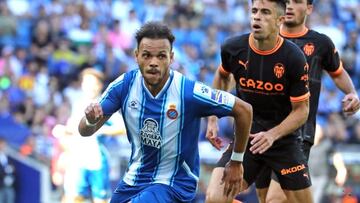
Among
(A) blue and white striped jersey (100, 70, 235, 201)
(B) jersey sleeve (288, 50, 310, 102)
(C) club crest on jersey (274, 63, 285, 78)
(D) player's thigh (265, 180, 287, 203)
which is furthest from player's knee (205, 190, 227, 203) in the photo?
(C) club crest on jersey (274, 63, 285, 78)

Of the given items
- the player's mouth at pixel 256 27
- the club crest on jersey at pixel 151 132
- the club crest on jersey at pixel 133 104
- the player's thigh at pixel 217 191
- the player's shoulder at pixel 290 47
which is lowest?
the player's thigh at pixel 217 191

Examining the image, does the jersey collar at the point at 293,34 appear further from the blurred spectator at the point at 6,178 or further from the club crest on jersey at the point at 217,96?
the blurred spectator at the point at 6,178

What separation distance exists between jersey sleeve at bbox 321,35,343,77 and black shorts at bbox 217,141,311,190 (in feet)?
2.82

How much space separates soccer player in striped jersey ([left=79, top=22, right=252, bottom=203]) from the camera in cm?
766

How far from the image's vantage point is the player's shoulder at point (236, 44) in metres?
9.02

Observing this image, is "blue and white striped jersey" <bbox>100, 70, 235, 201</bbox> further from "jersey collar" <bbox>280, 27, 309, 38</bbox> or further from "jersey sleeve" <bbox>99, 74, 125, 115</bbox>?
"jersey collar" <bbox>280, 27, 309, 38</bbox>

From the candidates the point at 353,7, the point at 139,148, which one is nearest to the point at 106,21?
the point at 353,7

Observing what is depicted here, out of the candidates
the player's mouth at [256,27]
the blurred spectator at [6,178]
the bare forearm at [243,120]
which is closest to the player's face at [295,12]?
the player's mouth at [256,27]

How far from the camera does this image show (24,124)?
18.0 meters

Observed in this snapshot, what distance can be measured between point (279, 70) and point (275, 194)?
1.22 metres

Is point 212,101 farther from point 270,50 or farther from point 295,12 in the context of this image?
point 295,12

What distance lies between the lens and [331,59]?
9617 mm

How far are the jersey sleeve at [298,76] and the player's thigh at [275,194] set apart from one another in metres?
0.97

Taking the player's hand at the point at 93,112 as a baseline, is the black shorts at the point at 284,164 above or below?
below
